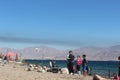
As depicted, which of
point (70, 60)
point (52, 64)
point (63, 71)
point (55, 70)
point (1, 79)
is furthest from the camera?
point (52, 64)

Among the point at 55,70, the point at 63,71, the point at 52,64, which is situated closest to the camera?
the point at 63,71

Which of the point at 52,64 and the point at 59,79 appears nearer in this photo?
the point at 59,79

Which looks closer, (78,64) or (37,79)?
(37,79)

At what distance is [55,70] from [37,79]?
586 inches

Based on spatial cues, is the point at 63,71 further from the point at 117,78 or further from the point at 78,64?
the point at 117,78

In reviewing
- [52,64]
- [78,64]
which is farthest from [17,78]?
[52,64]

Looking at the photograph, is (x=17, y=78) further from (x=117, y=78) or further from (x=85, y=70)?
(x=85, y=70)

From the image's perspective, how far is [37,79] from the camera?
24.0 m

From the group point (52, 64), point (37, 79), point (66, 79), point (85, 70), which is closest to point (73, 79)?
point (66, 79)

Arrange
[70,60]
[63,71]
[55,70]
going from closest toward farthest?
[70,60], [63,71], [55,70]

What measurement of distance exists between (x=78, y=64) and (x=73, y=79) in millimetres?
5800

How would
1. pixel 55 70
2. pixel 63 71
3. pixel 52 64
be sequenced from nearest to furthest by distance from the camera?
pixel 63 71
pixel 55 70
pixel 52 64

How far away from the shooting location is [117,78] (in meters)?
23.8

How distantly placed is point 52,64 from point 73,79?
17.7m
